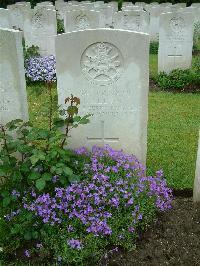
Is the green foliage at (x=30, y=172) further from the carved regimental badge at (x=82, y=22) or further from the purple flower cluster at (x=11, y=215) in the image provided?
the carved regimental badge at (x=82, y=22)

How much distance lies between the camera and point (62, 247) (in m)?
3.47

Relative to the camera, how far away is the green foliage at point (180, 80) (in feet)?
29.5

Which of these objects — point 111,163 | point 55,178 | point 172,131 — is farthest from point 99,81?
point 172,131

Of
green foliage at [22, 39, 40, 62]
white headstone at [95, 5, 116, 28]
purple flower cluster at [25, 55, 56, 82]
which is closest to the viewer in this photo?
purple flower cluster at [25, 55, 56, 82]

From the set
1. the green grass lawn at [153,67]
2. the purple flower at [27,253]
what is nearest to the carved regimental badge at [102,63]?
the purple flower at [27,253]

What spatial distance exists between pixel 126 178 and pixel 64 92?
1.10 metres

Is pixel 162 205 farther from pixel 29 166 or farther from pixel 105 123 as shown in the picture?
pixel 29 166

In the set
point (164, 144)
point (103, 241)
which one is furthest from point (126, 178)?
point (164, 144)

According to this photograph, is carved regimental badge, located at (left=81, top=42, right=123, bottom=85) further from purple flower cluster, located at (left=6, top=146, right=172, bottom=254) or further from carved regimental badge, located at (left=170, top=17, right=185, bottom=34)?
carved regimental badge, located at (left=170, top=17, right=185, bottom=34)

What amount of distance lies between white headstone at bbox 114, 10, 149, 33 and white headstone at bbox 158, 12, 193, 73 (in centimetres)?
169

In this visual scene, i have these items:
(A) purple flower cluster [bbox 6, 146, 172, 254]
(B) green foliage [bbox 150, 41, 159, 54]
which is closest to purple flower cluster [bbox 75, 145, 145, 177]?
(A) purple flower cluster [bbox 6, 146, 172, 254]

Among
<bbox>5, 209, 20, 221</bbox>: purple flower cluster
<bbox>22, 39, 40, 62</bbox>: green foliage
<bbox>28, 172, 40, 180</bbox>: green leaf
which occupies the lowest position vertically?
<bbox>5, 209, 20, 221</bbox>: purple flower cluster

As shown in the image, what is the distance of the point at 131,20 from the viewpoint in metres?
11.1

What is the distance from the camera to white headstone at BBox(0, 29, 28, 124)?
402cm
